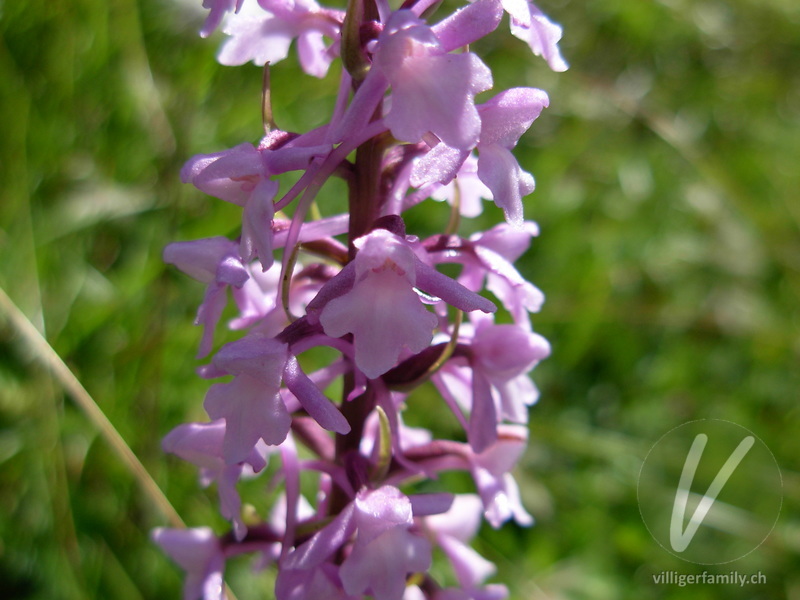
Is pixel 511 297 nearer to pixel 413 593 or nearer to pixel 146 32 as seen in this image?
pixel 413 593

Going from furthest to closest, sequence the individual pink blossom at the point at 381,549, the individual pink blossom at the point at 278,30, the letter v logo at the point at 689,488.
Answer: the letter v logo at the point at 689,488, the individual pink blossom at the point at 278,30, the individual pink blossom at the point at 381,549

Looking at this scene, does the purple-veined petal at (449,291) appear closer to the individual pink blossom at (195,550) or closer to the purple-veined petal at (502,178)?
the purple-veined petal at (502,178)

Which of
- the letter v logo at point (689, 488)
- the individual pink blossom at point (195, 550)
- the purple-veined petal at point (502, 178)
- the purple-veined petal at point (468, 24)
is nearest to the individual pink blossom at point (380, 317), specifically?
the purple-veined petal at point (502, 178)

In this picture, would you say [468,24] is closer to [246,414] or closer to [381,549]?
[246,414]

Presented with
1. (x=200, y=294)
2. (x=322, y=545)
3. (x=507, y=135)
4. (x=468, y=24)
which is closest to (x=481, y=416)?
(x=322, y=545)

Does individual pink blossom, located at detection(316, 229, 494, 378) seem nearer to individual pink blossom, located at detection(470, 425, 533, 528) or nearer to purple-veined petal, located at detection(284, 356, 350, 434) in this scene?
purple-veined petal, located at detection(284, 356, 350, 434)
